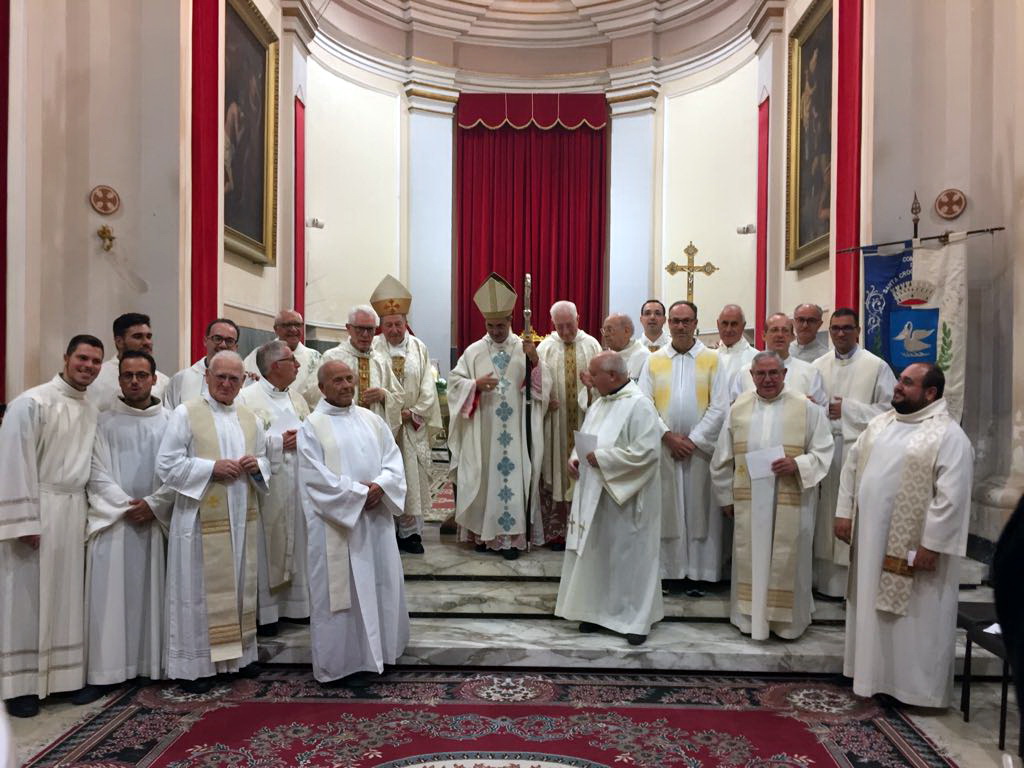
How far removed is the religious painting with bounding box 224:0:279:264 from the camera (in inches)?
316

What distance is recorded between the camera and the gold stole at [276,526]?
5426mm

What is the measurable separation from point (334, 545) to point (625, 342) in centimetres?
288

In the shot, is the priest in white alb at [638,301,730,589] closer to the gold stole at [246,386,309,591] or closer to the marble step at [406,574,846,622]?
the marble step at [406,574,846,622]

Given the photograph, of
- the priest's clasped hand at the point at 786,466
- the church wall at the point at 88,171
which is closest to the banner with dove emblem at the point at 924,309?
the priest's clasped hand at the point at 786,466

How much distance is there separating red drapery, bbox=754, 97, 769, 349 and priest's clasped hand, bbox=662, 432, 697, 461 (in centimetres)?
409

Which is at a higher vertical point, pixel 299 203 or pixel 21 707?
pixel 299 203

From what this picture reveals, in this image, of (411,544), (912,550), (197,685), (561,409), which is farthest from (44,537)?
(912,550)

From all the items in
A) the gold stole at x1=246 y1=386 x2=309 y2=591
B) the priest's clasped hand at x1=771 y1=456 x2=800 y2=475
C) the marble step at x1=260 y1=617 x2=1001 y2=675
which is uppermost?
the priest's clasped hand at x1=771 y1=456 x2=800 y2=475

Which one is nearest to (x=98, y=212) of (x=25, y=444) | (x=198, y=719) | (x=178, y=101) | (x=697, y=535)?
(x=178, y=101)

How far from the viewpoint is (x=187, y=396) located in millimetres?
5816

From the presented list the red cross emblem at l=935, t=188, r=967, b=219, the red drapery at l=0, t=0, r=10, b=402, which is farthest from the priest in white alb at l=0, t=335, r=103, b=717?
the red cross emblem at l=935, t=188, r=967, b=219

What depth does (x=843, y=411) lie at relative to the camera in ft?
19.1

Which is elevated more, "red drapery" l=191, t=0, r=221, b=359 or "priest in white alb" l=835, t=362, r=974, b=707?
"red drapery" l=191, t=0, r=221, b=359

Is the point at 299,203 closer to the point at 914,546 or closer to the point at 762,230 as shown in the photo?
the point at 762,230
